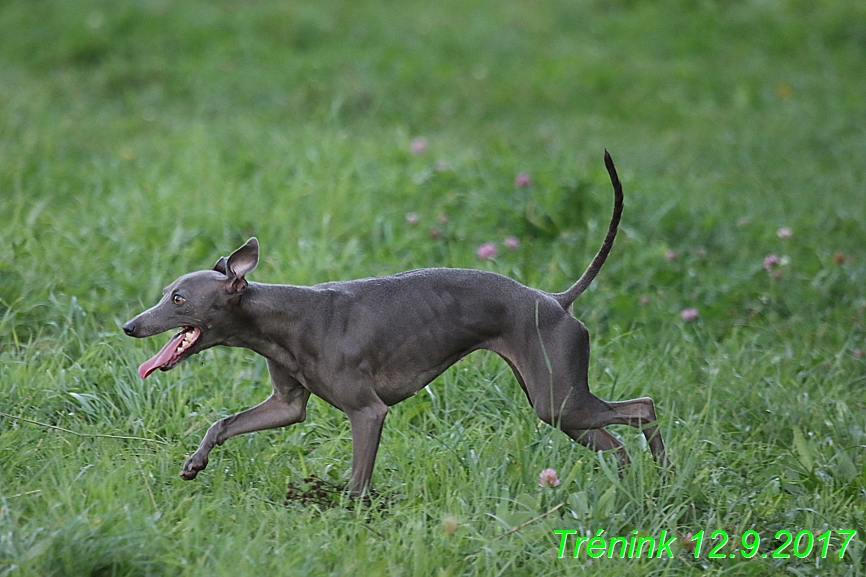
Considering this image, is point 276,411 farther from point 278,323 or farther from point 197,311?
point 197,311

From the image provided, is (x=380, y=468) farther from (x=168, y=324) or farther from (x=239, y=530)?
(x=168, y=324)

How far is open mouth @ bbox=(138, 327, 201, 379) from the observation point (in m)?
3.36

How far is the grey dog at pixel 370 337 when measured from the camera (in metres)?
3.49

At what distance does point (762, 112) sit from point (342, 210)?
5.02m

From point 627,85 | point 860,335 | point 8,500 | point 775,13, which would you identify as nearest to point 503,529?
point 8,500

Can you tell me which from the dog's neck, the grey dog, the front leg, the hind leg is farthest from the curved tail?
the front leg

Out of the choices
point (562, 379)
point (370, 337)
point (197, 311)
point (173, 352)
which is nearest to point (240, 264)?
point (197, 311)

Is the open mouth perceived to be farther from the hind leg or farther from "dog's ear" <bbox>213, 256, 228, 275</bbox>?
the hind leg

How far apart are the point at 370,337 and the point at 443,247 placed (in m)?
2.32

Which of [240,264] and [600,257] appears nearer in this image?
[240,264]

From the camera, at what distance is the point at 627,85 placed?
9773mm

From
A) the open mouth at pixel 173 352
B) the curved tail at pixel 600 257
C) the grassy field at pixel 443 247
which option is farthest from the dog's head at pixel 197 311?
the curved tail at pixel 600 257

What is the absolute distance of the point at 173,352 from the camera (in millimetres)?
3451

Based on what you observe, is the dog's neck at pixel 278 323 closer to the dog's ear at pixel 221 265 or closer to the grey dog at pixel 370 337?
the grey dog at pixel 370 337
